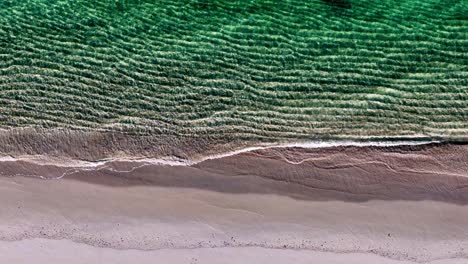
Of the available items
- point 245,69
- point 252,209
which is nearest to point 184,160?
point 252,209

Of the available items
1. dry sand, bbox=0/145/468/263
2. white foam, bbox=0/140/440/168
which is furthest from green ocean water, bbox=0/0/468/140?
dry sand, bbox=0/145/468/263

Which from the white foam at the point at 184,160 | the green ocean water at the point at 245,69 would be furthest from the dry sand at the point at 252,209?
the green ocean water at the point at 245,69

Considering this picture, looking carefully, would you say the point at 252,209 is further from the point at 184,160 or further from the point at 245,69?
the point at 245,69

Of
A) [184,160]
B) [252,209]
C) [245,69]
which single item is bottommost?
[252,209]

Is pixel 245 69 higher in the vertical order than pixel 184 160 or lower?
higher

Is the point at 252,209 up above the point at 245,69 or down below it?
below

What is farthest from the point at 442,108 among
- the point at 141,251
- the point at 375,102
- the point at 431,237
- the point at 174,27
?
the point at 141,251

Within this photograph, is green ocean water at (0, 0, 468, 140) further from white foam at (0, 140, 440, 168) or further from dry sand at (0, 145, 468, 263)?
dry sand at (0, 145, 468, 263)

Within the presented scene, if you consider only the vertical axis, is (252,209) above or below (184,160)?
below
